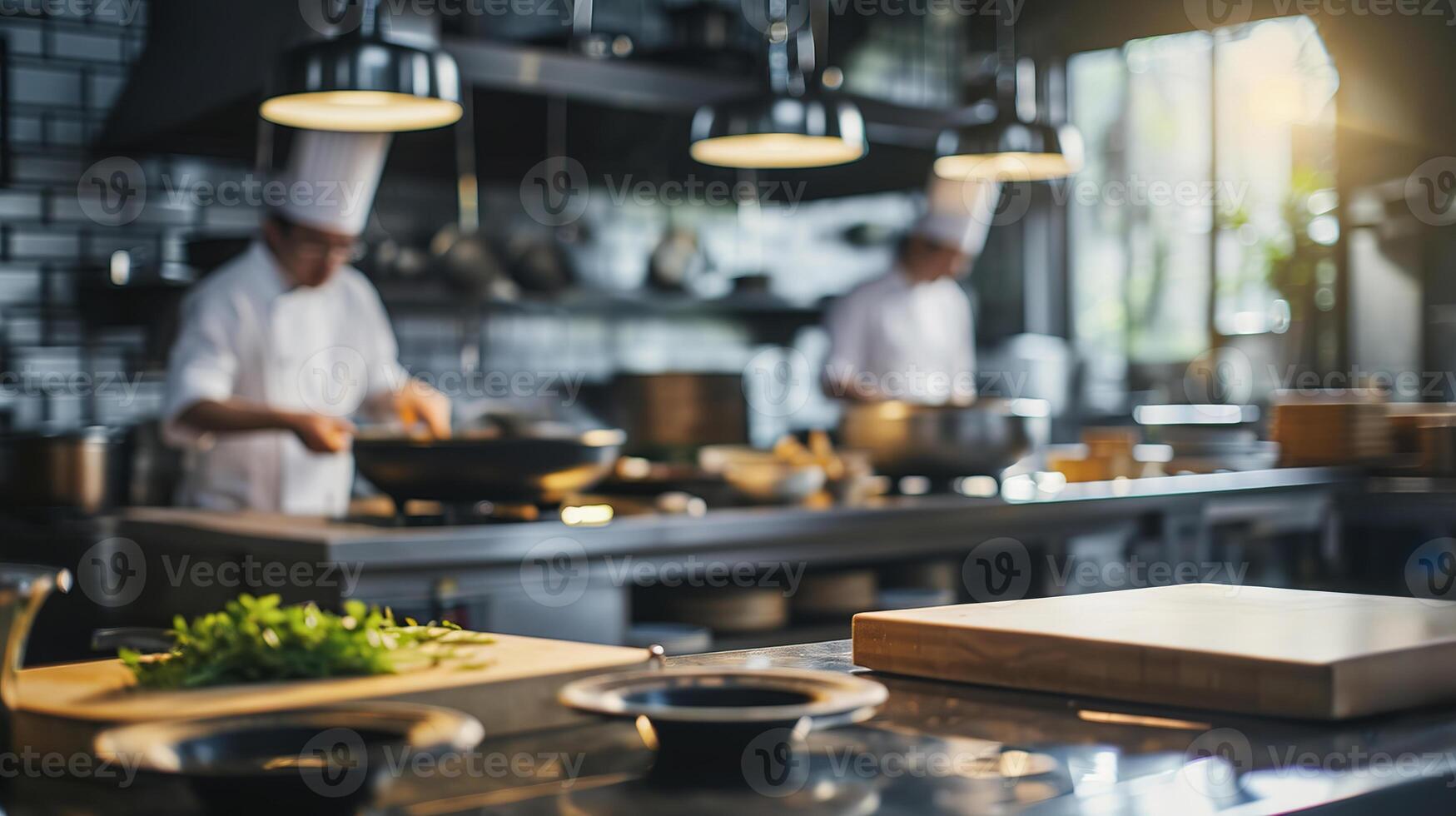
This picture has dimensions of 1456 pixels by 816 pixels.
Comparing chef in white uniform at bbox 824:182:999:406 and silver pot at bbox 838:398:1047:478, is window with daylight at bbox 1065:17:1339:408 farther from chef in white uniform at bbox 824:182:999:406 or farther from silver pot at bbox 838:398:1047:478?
silver pot at bbox 838:398:1047:478

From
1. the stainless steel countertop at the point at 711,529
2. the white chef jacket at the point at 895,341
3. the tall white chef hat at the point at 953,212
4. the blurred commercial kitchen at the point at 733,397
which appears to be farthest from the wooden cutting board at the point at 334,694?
the white chef jacket at the point at 895,341

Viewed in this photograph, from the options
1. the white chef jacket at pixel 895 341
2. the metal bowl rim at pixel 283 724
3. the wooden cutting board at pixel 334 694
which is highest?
the white chef jacket at pixel 895 341

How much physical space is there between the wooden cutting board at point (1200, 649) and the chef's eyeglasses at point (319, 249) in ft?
9.27

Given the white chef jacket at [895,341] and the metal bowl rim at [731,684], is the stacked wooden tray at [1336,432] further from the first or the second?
the metal bowl rim at [731,684]

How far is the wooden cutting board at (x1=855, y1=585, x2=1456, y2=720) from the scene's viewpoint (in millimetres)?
983

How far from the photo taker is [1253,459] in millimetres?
4477

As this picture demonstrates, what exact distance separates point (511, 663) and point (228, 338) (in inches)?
122

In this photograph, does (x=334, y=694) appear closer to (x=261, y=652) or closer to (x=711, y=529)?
(x=261, y=652)

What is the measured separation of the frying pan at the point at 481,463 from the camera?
7.86ft

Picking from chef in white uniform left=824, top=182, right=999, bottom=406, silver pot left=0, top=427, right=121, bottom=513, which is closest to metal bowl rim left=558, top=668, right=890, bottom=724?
silver pot left=0, top=427, right=121, bottom=513

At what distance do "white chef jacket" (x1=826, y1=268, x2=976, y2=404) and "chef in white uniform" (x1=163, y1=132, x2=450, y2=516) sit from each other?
1.96 m

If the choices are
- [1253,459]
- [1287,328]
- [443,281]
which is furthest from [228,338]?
[1287,328]

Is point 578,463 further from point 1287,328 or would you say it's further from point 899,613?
point 1287,328

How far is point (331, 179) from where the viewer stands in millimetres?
3752
